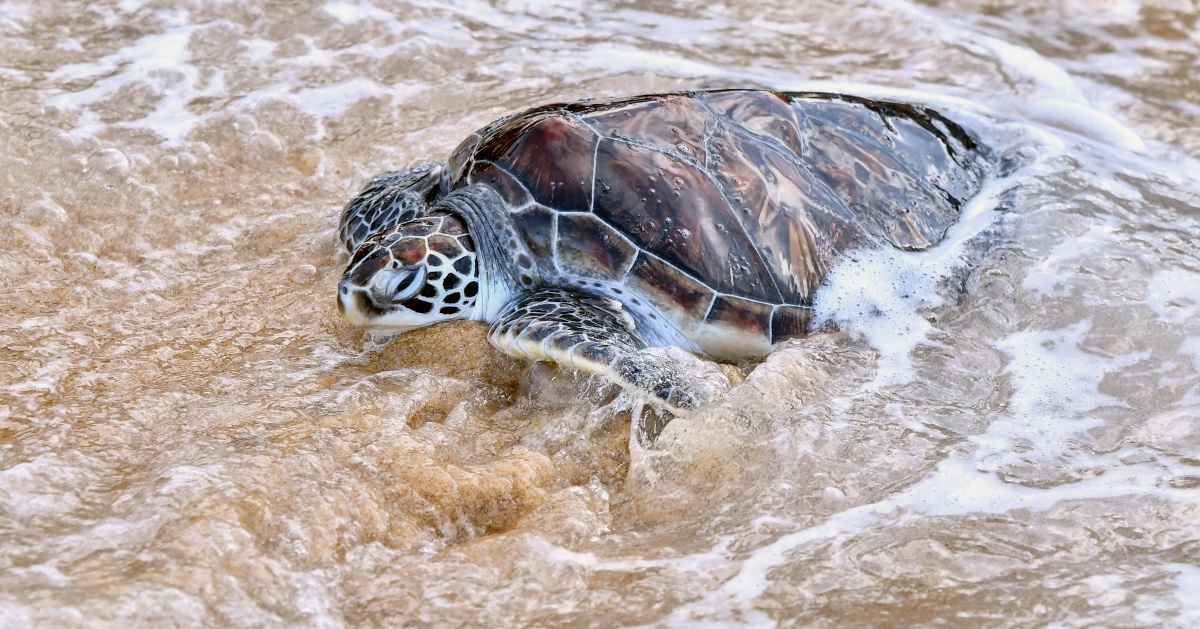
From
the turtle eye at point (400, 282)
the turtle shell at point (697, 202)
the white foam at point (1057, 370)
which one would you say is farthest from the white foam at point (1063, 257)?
the turtle eye at point (400, 282)

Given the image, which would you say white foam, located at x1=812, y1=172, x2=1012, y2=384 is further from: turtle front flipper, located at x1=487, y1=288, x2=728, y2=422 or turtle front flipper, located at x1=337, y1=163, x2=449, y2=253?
turtle front flipper, located at x1=337, y1=163, x2=449, y2=253

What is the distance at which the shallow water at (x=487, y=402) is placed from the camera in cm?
186

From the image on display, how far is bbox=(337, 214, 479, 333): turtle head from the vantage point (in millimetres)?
2715

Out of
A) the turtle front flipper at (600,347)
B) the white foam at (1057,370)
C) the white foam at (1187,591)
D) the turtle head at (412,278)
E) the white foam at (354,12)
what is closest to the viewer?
the white foam at (1187,591)

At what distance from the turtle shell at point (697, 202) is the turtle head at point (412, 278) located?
0.67ft

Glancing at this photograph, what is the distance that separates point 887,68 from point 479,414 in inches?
129

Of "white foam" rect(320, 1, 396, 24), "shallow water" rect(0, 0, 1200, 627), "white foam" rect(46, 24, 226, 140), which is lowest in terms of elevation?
"shallow water" rect(0, 0, 1200, 627)

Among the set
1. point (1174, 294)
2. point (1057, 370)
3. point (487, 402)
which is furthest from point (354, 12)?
point (1174, 294)

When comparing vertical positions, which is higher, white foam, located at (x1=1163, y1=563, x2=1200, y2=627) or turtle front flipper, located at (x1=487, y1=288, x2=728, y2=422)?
turtle front flipper, located at (x1=487, y1=288, x2=728, y2=422)

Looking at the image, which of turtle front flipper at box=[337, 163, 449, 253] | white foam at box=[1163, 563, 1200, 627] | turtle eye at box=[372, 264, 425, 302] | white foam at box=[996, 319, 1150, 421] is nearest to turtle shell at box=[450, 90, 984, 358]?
turtle front flipper at box=[337, 163, 449, 253]

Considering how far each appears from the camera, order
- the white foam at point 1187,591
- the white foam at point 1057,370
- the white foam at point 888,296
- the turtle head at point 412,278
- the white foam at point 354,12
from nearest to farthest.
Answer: the white foam at point 1187,591 < the white foam at point 1057,370 < the turtle head at point 412,278 < the white foam at point 888,296 < the white foam at point 354,12

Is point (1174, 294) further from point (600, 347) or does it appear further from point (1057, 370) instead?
point (600, 347)

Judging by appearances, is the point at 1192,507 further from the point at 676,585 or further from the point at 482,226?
the point at 482,226

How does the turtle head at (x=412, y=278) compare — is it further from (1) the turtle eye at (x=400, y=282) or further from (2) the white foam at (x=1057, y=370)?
(2) the white foam at (x=1057, y=370)
